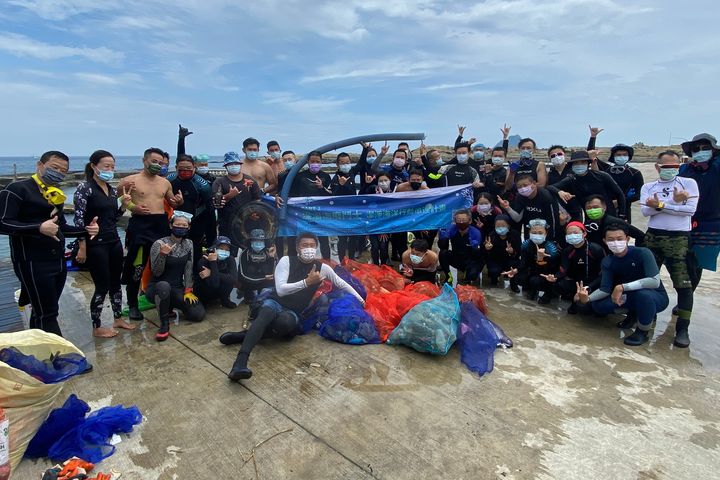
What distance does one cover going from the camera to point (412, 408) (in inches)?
121

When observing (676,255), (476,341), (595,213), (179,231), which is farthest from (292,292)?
(676,255)

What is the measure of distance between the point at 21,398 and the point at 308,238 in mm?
2517

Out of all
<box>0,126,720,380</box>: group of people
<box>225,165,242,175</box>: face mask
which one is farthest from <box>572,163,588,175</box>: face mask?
<box>225,165,242,175</box>: face mask

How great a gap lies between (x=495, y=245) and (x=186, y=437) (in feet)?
15.1

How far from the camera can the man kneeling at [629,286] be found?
4.17 metres

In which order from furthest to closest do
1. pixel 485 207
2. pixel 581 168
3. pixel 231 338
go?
pixel 485 207
pixel 581 168
pixel 231 338

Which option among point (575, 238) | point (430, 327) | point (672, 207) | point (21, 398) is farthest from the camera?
point (575, 238)

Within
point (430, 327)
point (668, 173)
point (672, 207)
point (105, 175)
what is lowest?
point (430, 327)

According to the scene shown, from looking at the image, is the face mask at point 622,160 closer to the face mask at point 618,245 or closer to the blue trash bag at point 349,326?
the face mask at point 618,245

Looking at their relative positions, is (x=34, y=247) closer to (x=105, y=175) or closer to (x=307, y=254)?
(x=105, y=175)

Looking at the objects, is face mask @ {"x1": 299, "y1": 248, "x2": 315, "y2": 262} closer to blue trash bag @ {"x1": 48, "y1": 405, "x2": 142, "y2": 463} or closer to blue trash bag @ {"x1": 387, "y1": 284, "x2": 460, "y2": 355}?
blue trash bag @ {"x1": 387, "y1": 284, "x2": 460, "y2": 355}

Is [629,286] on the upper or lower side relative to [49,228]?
lower

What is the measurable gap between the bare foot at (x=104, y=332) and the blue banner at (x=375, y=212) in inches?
95.5

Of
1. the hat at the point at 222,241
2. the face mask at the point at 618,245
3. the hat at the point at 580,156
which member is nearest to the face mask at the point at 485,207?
the hat at the point at 580,156
